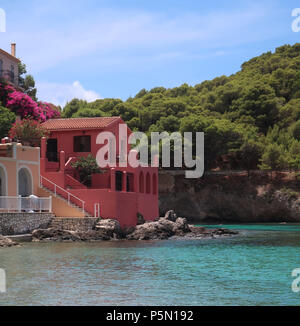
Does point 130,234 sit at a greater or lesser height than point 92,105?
lesser

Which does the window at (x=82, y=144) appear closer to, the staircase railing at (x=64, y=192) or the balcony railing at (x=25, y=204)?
the staircase railing at (x=64, y=192)

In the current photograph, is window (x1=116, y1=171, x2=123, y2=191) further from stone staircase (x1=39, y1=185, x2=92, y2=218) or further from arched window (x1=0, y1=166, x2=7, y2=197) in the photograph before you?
arched window (x1=0, y1=166, x2=7, y2=197)

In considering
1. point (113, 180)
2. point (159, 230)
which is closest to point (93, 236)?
point (113, 180)

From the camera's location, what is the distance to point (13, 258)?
2317cm

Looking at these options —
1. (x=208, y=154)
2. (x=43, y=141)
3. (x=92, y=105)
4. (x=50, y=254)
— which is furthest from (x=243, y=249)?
(x=92, y=105)

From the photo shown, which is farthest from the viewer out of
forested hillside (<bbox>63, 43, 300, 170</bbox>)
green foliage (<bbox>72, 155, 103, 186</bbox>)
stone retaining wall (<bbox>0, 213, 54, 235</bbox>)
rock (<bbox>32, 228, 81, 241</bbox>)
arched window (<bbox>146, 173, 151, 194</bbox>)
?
forested hillside (<bbox>63, 43, 300, 170</bbox>)

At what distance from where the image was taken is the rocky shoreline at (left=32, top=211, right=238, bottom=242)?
1256 inches

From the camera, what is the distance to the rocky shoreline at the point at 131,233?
31.5 metres

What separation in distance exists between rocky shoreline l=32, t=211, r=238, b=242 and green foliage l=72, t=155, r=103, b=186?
4937 mm

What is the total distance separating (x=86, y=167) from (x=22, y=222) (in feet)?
29.9

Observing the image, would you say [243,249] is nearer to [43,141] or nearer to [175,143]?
[43,141]
